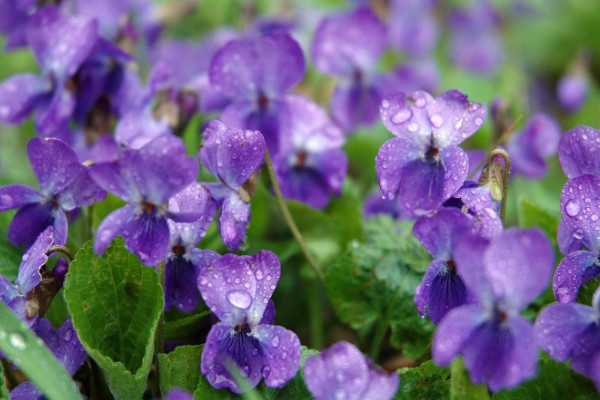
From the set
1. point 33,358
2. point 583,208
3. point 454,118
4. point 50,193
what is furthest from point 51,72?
point 583,208

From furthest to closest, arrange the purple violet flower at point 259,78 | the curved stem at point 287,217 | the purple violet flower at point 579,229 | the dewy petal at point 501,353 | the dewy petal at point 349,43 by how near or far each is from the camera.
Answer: the dewy petal at point 349,43 → the purple violet flower at point 259,78 → the curved stem at point 287,217 → the purple violet flower at point 579,229 → the dewy petal at point 501,353

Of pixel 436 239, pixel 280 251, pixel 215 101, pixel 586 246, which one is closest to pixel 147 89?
pixel 215 101

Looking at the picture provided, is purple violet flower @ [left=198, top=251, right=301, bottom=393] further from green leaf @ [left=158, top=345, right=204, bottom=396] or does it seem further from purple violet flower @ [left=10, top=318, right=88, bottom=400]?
purple violet flower @ [left=10, top=318, right=88, bottom=400]

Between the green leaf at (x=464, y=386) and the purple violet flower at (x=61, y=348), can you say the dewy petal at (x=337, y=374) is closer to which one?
the green leaf at (x=464, y=386)

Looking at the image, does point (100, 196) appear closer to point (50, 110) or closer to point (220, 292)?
point (220, 292)

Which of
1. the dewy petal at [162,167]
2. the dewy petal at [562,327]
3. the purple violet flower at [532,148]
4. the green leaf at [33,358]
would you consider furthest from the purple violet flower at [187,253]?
the purple violet flower at [532,148]

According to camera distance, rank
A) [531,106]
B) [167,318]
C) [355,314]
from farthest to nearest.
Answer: [531,106], [355,314], [167,318]

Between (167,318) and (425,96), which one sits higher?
(425,96)
